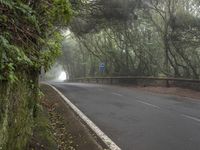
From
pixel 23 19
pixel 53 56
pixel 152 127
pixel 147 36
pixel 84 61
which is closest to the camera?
pixel 23 19

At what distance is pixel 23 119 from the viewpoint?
504 cm

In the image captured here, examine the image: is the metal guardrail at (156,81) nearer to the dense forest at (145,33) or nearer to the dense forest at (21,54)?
the dense forest at (145,33)

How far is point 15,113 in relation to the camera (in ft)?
15.3

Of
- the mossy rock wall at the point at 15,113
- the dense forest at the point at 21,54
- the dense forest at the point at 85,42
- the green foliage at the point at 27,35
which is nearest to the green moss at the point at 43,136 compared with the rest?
the dense forest at the point at 85,42

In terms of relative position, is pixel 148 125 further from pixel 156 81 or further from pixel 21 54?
pixel 156 81

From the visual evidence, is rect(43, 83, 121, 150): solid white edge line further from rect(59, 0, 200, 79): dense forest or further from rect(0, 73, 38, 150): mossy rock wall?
rect(59, 0, 200, 79): dense forest

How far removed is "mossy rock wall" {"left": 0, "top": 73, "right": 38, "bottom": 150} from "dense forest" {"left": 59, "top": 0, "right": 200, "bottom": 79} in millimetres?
11586

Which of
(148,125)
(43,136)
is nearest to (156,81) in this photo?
(148,125)

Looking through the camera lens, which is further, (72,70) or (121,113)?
(72,70)

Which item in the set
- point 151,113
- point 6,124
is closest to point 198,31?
point 151,113

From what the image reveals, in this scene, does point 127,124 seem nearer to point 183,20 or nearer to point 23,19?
point 23,19

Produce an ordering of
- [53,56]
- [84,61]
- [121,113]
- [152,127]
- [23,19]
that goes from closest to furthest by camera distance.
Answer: [23,19]
[53,56]
[152,127]
[121,113]
[84,61]

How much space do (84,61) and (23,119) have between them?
51491mm

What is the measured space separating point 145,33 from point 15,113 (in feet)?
98.7
